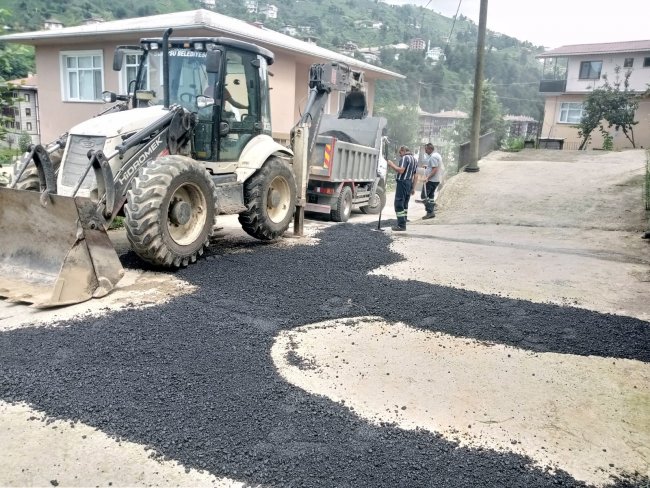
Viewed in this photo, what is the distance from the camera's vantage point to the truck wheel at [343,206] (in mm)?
11266

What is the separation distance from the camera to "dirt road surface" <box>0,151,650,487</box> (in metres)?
2.88

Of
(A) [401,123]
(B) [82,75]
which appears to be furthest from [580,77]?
(B) [82,75]

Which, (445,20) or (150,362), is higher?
(445,20)

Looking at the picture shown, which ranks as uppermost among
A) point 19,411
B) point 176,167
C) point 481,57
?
point 481,57

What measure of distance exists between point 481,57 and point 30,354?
13.2 meters

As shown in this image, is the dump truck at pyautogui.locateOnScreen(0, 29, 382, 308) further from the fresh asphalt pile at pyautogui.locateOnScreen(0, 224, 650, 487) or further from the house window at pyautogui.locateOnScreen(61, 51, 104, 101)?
the house window at pyautogui.locateOnScreen(61, 51, 104, 101)

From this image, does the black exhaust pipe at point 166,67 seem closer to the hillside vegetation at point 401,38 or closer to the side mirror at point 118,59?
the side mirror at point 118,59

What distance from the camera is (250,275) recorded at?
624 centimetres

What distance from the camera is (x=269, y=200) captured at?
26.4 ft

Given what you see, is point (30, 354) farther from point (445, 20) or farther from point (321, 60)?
point (445, 20)

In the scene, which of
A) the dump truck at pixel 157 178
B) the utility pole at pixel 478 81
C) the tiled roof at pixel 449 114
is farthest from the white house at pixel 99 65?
the tiled roof at pixel 449 114

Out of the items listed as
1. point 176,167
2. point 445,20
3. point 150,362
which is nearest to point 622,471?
point 150,362

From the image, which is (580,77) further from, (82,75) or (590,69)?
(82,75)

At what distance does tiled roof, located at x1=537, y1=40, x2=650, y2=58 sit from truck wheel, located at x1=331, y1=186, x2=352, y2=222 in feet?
90.8
